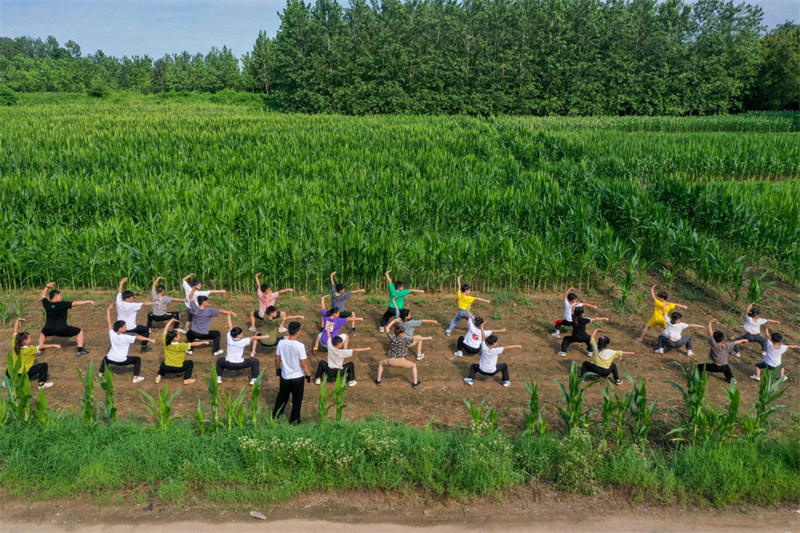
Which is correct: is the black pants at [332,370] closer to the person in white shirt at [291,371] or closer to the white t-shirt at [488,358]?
the person in white shirt at [291,371]

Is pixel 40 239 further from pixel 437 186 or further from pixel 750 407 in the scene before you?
pixel 750 407

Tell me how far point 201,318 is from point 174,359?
1058 millimetres

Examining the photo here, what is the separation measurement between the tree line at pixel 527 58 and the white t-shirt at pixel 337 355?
4851 centimetres

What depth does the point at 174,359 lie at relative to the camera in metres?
8.22

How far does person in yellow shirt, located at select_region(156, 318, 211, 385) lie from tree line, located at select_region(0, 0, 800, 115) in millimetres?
48178

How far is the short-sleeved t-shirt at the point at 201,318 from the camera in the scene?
358 inches

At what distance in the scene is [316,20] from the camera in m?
54.3

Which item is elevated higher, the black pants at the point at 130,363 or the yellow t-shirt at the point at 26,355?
the yellow t-shirt at the point at 26,355

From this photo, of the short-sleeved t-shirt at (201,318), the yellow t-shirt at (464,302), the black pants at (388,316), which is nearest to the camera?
the short-sleeved t-shirt at (201,318)

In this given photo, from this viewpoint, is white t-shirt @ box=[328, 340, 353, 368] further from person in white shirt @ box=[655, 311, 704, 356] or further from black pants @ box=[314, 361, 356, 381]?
person in white shirt @ box=[655, 311, 704, 356]

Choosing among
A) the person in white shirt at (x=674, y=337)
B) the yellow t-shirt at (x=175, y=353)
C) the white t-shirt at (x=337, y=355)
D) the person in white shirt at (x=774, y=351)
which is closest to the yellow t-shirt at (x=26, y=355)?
the yellow t-shirt at (x=175, y=353)

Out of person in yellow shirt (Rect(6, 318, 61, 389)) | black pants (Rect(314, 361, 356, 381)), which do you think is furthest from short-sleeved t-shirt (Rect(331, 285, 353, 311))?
person in yellow shirt (Rect(6, 318, 61, 389))

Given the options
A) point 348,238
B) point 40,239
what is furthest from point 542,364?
point 40,239

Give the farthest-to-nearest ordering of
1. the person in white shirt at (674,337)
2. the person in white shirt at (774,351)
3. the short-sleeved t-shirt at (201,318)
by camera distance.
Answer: the person in white shirt at (674,337), the short-sleeved t-shirt at (201,318), the person in white shirt at (774,351)
